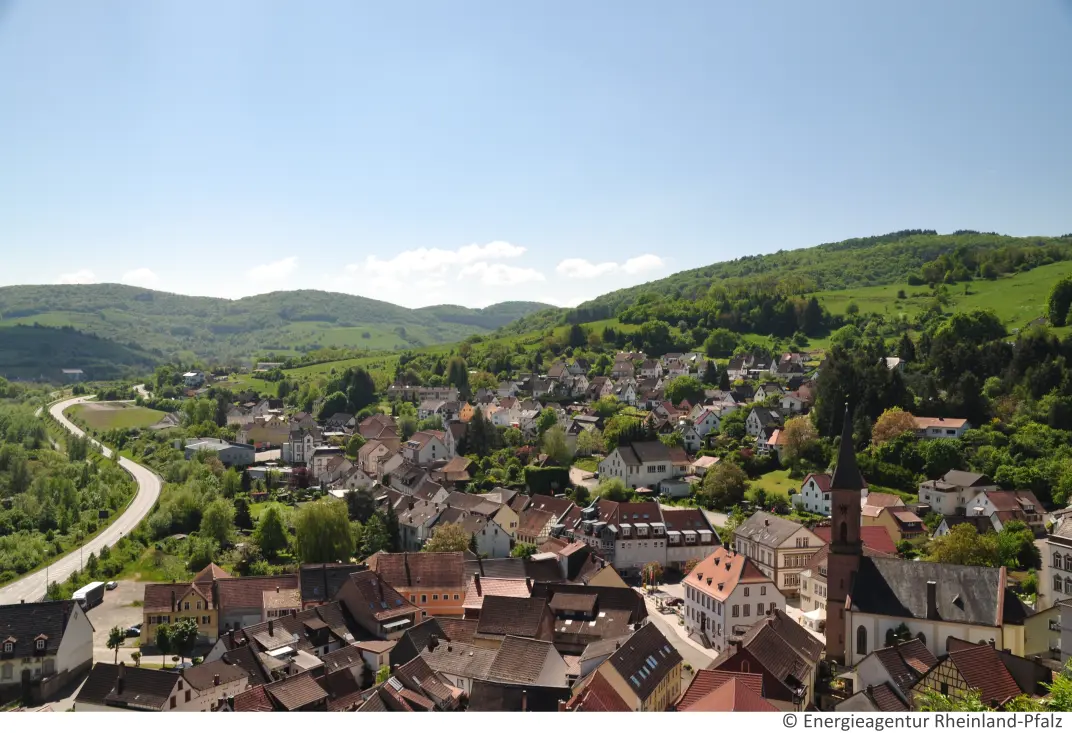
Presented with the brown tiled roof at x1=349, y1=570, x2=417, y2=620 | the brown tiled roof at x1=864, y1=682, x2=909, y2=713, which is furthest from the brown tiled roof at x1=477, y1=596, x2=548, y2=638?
the brown tiled roof at x1=864, y1=682, x2=909, y2=713

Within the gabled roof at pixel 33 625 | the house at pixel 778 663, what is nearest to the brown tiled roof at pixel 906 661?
the house at pixel 778 663

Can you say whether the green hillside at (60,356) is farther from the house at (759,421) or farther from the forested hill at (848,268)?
the house at (759,421)

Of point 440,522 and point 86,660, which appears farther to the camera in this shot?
point 440,522

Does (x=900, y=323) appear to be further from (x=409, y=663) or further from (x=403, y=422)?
(x=409, y=663)

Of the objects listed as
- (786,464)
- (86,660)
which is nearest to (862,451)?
(786,464)

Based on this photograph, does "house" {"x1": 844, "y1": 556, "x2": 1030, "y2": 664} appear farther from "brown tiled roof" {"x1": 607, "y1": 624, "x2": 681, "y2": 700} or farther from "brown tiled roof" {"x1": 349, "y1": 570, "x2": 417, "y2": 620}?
"brown tiled roof" {"x1": 349, "y1": 570, "x2": 417, "y2": 620}

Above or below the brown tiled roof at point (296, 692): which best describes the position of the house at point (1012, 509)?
below
